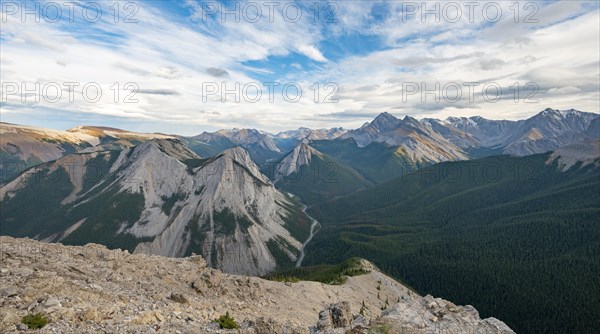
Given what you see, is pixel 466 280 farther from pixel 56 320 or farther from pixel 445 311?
pixel 56 320

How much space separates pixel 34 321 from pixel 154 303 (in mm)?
13689

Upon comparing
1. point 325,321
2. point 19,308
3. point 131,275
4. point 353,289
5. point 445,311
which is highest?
point 19,308

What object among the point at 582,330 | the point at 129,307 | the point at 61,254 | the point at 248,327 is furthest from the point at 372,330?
the point at 582,330

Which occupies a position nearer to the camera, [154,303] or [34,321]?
[34,321]

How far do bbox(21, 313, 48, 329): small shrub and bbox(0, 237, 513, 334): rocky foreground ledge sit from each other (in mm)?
449

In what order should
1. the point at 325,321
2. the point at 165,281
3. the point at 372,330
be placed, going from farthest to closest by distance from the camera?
the point at 165,281, the point at 325,321, the point at 372,330

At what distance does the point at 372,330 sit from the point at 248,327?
48.5 ft

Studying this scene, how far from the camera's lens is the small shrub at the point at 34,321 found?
93.6 ft

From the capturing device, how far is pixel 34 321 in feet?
94.2

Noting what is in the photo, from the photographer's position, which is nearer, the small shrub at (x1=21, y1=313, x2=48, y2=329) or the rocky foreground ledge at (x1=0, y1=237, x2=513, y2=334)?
the small shrub at (x1=21, y1=313, x2=48, y2=329)

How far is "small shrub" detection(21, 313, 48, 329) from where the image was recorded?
28516 millimetres

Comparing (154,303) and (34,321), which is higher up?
(34,321)

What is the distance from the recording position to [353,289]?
120m

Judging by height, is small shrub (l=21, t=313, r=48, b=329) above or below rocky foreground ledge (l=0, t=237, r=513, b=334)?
above
